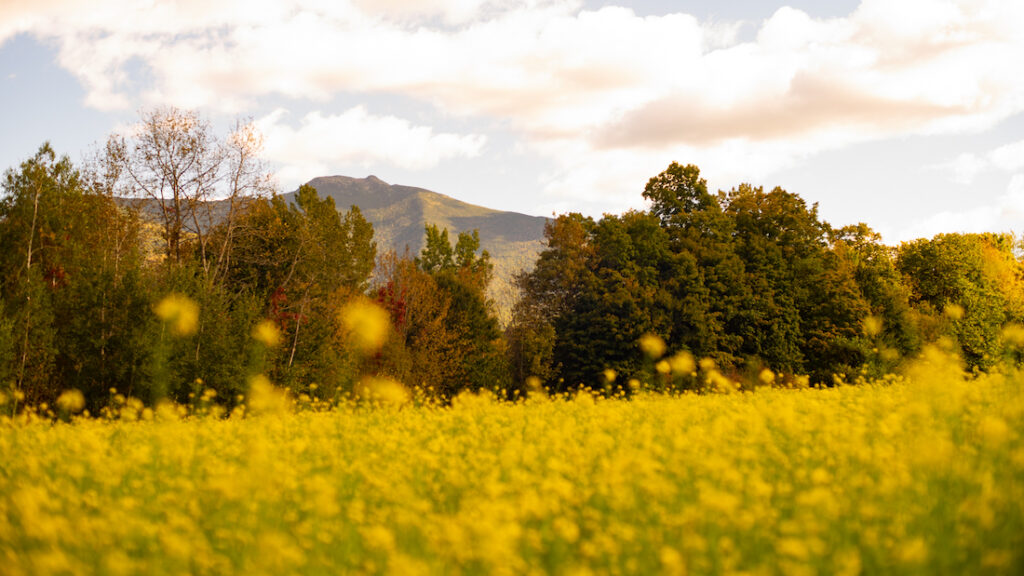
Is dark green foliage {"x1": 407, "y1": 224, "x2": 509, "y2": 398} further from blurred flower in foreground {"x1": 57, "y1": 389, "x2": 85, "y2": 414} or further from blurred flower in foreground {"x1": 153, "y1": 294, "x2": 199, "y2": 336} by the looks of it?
blurred flower in foreground {"x1": 57, "y1": 389, "x2": 85, "y2": 414}

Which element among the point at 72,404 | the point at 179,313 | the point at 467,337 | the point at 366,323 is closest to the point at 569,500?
the point at 72,404

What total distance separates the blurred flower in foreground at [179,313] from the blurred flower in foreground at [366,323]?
13.2 meters

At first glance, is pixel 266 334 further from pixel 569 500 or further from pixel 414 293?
pixel 569 500

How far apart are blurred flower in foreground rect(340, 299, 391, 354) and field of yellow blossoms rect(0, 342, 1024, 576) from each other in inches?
1164

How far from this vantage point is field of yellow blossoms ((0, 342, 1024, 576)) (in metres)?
5.00

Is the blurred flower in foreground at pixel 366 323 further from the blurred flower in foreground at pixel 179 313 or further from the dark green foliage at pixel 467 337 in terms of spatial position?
the blurred flower in foreground at pixel 179 313

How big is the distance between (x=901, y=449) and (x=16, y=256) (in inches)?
1302

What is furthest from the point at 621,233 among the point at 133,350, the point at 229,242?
the point at 133,350

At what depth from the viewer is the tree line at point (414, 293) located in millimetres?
25984

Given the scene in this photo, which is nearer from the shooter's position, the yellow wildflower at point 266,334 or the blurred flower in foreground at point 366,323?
the yellow wildflower at point 266,334

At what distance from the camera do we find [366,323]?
135 feet

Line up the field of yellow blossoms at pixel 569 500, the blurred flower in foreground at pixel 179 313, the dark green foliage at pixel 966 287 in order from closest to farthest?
1. the field of yellow blossoms at pixel 569 500
2. the blurred flower in foreground at pixel 179 313
3. the dark green foliage at pixel 966 287

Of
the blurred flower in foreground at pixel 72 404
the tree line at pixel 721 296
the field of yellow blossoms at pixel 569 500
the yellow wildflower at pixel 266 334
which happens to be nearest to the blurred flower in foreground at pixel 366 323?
the yellow wildflower at pixel 266 334

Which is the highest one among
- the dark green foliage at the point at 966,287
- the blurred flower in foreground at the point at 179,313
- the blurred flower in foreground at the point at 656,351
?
the dark green foliage at the point at 966,287
